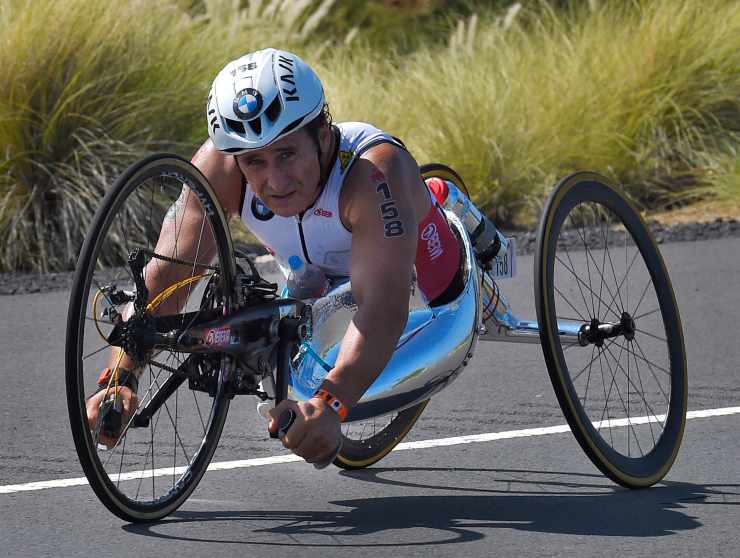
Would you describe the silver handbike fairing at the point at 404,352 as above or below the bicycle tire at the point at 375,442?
above

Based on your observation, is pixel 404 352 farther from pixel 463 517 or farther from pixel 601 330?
pixel 601 330

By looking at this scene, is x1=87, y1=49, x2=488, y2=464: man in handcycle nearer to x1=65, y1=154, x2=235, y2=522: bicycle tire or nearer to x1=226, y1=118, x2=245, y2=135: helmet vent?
x1=226, y1=118, x2=245, y2=135: helmet vent

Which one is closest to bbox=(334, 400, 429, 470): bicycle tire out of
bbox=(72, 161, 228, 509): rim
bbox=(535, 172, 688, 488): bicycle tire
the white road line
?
the white road line

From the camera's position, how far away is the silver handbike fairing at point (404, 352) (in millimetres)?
4844

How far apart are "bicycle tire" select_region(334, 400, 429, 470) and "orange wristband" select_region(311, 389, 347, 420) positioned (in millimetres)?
1078

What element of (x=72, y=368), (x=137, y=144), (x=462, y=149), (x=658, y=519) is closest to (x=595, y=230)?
(x=462, y=149)

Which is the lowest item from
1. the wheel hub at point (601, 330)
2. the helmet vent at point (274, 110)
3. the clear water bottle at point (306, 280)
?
the wheel hub at point (601, 330)

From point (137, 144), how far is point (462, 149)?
2.46m

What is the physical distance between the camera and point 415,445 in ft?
19.5

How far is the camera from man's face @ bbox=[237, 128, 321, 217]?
15.3 ft

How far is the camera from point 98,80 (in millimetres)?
11039

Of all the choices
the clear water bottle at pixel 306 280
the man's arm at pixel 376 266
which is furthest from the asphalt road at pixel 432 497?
the clear water bottle at pixel 306 280

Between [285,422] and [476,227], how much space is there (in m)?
1.42

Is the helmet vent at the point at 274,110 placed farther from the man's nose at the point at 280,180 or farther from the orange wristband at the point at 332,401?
the orange wristband at the point at 332,401
